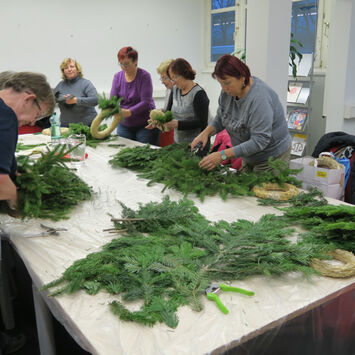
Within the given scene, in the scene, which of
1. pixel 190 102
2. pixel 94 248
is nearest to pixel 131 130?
pixel 190 102

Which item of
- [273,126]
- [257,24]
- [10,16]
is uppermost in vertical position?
[10,16]

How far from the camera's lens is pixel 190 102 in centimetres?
343

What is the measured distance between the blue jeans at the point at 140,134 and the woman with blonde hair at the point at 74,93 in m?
0.68

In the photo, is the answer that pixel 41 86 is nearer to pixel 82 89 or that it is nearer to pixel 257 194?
pixel 257 194

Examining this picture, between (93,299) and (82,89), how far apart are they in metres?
3.93

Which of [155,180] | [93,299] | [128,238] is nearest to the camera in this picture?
[93,299]

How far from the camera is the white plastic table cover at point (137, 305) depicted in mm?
1022

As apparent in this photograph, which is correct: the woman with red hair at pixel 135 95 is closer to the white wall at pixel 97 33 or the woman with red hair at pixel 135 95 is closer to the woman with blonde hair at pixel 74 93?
the woman with blonde hair at pixel 74 93

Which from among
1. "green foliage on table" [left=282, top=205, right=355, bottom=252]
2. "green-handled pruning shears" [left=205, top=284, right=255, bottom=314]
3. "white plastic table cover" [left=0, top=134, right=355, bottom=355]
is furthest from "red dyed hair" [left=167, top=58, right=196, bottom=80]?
"green-handled pruning shears" [left=205, top=284, right=255, bottom=314]

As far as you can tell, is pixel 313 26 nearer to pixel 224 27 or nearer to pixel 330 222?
pixel 224 27

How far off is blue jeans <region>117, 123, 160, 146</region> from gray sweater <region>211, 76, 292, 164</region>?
4.57ft

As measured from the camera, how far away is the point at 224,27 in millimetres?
7254

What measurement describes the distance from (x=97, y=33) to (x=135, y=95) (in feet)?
9.49

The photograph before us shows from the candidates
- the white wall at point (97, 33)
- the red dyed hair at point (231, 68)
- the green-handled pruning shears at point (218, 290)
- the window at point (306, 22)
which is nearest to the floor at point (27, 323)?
the green-handled pruning shears at point (218, 290)
